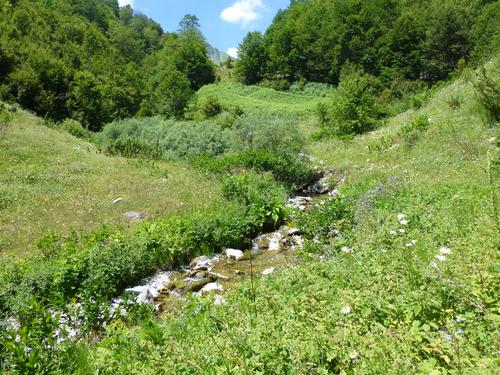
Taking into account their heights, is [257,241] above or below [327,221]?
below

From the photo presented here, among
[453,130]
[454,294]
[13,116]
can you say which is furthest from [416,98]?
[13,116]

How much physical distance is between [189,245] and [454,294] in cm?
720

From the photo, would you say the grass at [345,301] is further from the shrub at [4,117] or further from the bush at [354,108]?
the shrub at [4,117]

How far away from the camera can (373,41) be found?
60656 mm

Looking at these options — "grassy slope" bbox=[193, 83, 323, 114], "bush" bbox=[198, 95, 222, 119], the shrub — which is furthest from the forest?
"grassy slope" bbox=[193, 83, 323, 114]

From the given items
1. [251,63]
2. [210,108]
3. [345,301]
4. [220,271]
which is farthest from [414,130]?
[251,63]

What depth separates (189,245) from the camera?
9789mm

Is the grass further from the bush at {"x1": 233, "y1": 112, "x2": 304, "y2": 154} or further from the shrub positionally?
the shrub

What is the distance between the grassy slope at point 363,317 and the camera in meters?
3.08

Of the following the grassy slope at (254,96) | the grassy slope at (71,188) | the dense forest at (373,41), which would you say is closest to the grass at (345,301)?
the grassy slope at (71,188)

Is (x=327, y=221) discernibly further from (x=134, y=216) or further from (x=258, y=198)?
(x=134, y=216)

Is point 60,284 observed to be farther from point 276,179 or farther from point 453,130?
point 453,130

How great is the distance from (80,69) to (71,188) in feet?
130

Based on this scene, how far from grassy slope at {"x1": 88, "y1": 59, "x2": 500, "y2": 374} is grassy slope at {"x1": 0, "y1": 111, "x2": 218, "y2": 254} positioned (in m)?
7.28
